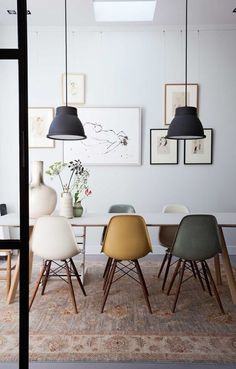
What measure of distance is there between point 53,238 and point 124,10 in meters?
3.22

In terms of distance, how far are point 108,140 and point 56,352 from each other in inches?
122

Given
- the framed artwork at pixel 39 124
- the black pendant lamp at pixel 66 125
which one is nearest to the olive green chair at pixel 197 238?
the black pendant lamp at pixel 66 125

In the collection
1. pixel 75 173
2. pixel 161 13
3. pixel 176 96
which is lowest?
pixel 75 173

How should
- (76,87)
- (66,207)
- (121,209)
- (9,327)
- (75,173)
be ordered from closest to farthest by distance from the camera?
(9,327) → (66,207) → (121,209) → (75,173) → (76,87)

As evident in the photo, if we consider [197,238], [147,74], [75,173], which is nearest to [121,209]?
[75,173]

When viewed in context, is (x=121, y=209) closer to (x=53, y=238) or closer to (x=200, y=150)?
(x=53, y=238)

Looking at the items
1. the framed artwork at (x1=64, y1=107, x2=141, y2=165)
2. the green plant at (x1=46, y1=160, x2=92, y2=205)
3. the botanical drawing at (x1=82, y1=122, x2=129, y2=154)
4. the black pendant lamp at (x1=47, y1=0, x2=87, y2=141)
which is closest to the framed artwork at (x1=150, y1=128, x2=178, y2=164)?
the framed artwork at (x1=64, y1=107, x2=141, y2=165)

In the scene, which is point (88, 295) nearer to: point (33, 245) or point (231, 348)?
point (33, 245)

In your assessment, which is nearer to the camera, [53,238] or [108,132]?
[53,238]

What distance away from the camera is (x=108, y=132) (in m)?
4.62

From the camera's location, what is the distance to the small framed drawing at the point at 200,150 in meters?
4.61

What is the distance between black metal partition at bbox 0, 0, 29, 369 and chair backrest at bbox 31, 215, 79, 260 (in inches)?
54.7

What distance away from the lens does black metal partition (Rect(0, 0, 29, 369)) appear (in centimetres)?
119

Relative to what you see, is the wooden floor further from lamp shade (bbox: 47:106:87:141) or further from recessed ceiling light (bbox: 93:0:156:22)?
recessed ceiling light (bbox: 93:0:156:22)
